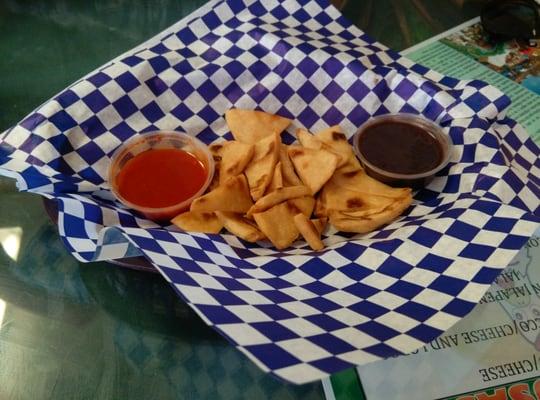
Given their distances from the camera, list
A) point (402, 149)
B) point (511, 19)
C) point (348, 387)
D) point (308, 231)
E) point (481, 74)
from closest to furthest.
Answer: point (348, 387), point (308, 231), point (402, 149), point (481, 74), point (511, 19)

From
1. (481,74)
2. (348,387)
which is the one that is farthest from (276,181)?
(481,74)

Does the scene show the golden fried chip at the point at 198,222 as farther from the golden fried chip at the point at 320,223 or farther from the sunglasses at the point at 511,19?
the sunglasses at the point at 511,19

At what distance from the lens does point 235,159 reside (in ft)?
5.29

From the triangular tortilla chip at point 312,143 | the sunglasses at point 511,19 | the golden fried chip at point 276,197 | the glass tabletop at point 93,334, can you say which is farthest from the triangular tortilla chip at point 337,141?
the sunglasses at point 511,19

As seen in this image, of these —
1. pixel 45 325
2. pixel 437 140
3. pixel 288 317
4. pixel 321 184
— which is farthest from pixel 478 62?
pixel 45 325

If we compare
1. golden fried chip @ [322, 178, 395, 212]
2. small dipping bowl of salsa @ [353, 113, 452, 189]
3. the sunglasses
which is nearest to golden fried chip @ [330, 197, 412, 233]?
golden fried chip @ [322, 178, 395, 212]

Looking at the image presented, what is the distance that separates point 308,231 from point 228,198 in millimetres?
270

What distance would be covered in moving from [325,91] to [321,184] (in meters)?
0.56

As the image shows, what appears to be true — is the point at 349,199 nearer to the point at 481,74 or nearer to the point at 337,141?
the point at 337,141

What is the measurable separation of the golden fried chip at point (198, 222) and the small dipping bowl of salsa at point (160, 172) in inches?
2.2

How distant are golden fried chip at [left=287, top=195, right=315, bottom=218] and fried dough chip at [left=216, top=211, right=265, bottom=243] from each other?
0.45ft

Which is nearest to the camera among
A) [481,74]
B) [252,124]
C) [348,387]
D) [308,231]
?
[348,387]

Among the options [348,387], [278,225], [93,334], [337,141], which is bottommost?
[93,334]

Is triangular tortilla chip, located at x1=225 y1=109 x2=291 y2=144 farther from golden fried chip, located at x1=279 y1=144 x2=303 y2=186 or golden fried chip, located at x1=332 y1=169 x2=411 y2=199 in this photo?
golden fried chip, located at x1=332 y1=169 x2=411 y2=199
